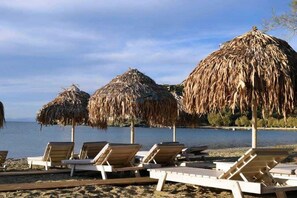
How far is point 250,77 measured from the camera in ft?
26.2

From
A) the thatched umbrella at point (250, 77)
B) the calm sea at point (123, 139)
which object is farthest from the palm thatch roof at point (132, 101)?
the calm sea at point (123, 139)

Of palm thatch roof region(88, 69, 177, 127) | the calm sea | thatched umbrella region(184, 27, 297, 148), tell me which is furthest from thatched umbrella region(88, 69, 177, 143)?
the calm sea

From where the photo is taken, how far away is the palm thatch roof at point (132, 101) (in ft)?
37.5

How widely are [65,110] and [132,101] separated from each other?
11.6ft

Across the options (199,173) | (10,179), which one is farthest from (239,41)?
(10,179)

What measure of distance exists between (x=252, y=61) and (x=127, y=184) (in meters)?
3.21

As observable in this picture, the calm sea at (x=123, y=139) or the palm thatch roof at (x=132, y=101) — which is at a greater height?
the palm thatch roof at (x=132, y=101)

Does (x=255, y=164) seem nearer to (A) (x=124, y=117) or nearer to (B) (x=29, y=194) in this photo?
(B) (x=29, y=194)

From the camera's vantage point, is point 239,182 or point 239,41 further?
point 239,41

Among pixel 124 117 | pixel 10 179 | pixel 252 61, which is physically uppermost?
pixel 252 61

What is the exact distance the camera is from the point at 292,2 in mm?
16234

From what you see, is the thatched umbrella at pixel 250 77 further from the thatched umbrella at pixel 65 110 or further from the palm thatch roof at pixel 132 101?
the thatched umbrella at pixel 65 110

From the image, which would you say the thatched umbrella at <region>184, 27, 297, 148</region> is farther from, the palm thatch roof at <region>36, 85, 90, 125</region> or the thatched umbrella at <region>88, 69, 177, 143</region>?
the palm thatch roof at <region>36, 85, 90, 125</region>

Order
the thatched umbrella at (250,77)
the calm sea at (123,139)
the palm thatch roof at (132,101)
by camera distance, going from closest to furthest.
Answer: the thatched umbrella at (250,77) < the palm thatch roof at (132,101) < the calm sea at (123,139)
